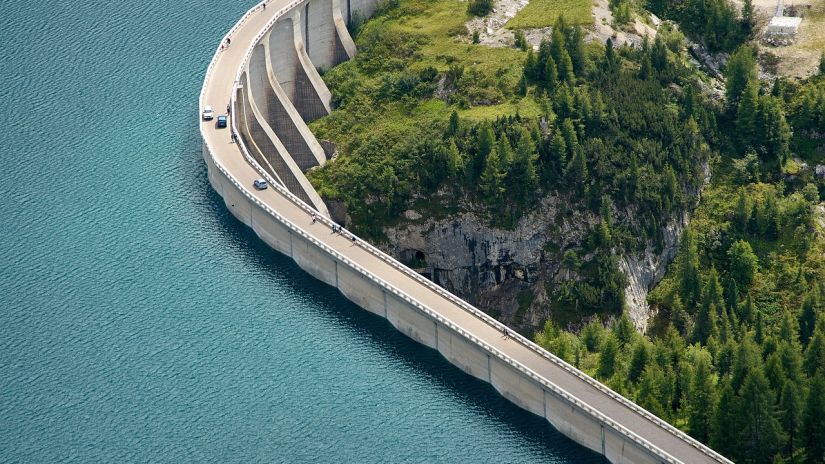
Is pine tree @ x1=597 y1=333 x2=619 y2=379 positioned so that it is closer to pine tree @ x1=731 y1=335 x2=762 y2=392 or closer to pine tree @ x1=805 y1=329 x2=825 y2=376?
pine tree @ x1=731 y1=335 x2=762 y2=392

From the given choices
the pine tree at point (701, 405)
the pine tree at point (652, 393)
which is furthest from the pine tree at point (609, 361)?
the pine tree at point (701, 405)

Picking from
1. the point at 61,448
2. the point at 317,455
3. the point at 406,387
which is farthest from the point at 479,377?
the point at 61,448

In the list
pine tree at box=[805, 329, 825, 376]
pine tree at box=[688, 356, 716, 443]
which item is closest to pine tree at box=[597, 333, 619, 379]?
pine tree at box=[688, 356, 716, 443]

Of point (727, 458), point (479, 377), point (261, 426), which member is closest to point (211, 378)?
point (261, 426)

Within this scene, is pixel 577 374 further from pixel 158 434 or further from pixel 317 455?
pixel 158 434

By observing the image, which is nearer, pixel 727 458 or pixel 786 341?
pixel 727 458

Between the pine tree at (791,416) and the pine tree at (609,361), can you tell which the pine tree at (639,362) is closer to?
the pine tree at (609,361)
